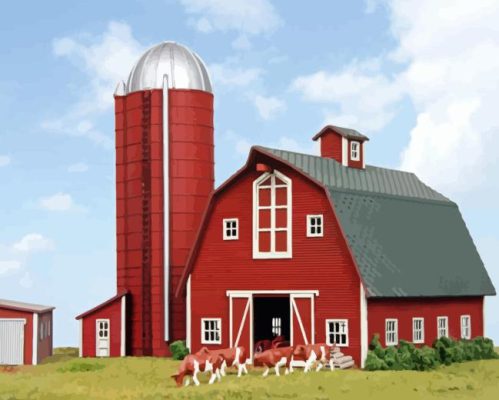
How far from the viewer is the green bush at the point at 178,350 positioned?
4356 centimetres

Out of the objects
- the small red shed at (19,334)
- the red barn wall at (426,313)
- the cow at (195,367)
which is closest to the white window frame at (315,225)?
the red barn wall at (426,313)

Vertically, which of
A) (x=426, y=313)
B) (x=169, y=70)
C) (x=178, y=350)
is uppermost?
(x=169, y=70)

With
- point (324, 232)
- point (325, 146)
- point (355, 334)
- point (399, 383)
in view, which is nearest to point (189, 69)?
point (325, 146)

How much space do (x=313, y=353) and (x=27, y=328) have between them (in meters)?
15.5

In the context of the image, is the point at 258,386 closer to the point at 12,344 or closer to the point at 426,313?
the point at 426,313

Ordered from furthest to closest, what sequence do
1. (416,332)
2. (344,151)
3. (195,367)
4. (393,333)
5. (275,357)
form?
(344,151), (416,332), (393,333), (275,357), (195,367)

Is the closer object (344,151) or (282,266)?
(282,266)

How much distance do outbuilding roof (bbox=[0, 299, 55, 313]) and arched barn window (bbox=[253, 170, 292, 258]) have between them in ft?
36.5

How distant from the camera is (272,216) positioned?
4088 centimetres

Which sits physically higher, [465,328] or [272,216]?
[272,216]

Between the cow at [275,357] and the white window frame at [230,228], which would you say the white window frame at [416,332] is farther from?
the white window frame at [230,228]

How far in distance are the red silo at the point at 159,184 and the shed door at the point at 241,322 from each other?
5.88m

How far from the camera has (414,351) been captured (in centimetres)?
3906

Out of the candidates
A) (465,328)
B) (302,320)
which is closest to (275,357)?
(302,320)
